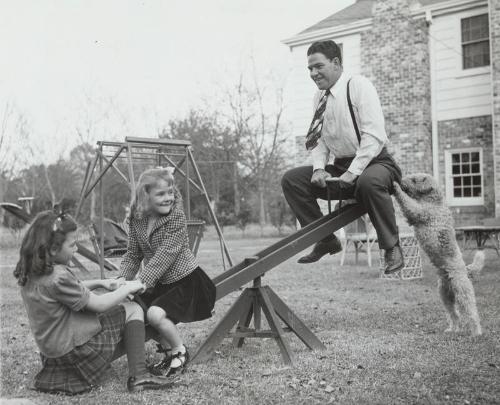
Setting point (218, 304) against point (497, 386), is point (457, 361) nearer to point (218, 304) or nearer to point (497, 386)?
point (497, 386)

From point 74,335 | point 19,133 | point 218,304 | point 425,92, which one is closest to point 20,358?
point 74,335

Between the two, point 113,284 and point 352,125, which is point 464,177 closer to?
point 352,125

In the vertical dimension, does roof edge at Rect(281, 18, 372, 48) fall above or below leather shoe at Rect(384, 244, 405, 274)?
above

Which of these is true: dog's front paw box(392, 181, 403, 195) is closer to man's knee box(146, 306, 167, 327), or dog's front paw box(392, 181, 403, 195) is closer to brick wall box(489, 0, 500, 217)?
man's knee box(146, 306, 167, 327)

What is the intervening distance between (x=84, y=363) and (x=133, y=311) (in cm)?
45

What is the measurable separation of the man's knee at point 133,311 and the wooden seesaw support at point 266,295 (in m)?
0.60

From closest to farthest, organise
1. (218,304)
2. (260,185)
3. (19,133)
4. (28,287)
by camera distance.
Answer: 1. (28,287)
2. (218,304)
3. (19,133)
4. (260,185)

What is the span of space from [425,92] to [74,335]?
15.2 metres

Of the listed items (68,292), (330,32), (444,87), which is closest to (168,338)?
(68,292)

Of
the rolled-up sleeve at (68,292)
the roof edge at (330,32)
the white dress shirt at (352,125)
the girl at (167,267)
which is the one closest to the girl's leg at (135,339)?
the girl at (167,267)

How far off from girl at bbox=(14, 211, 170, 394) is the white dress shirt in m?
2.09

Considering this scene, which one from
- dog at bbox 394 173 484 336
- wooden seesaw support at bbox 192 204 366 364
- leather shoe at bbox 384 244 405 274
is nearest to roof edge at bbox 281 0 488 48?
dog at bbox 394 173 484 336

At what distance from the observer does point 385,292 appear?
821 cm

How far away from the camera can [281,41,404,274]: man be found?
15.0 ft
